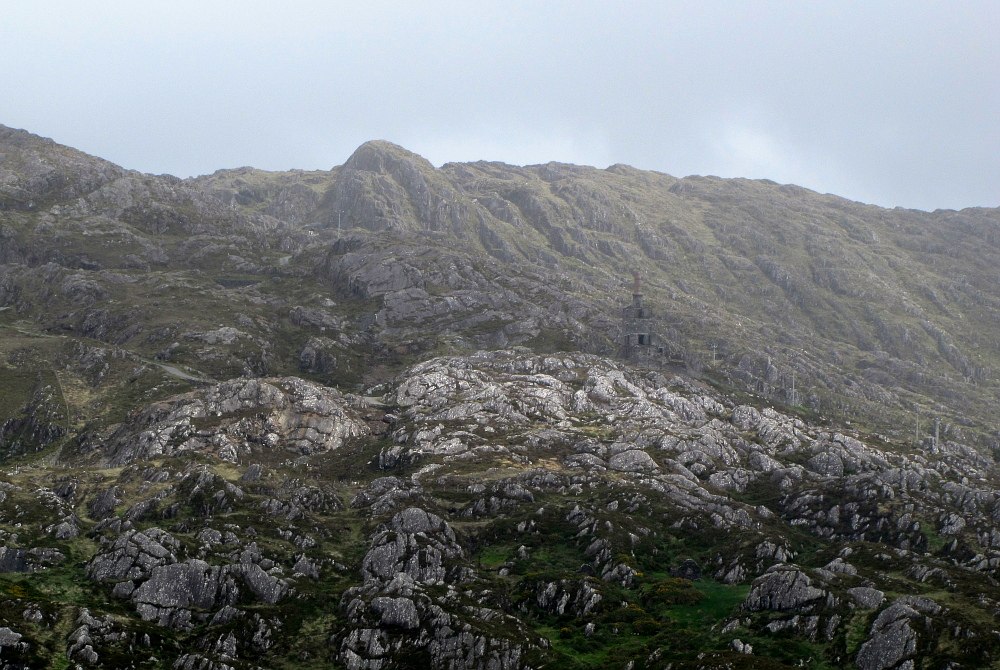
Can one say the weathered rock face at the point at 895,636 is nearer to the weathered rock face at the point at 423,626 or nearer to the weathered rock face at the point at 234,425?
the weathered rock face at the point at 423,626

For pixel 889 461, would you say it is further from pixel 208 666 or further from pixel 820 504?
pixel 208 666

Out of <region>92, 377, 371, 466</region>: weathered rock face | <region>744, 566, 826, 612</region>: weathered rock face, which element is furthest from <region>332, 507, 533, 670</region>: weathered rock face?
<region>92, 377, 371, 466</region>: weathered rock face

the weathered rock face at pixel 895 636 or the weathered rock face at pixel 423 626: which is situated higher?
the weathered rock face at pixel 895 636

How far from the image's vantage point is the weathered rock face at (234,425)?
570 feet

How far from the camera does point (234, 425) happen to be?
183m

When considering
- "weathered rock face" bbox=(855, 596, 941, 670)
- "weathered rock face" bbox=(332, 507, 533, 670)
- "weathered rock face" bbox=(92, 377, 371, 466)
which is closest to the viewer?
"weathered rock face" bbox=(855, 596, 941, 670)

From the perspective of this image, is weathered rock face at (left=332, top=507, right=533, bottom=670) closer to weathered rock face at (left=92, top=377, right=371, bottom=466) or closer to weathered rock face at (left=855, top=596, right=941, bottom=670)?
weathered rock face at (left=855, top=596, right=941, bottom=670)

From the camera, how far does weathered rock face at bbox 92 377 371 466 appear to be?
173875 mm

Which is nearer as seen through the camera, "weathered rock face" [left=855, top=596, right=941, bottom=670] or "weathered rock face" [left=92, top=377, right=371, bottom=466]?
"weathered rock face" [left=855, top=596, right=941, bottom=670]

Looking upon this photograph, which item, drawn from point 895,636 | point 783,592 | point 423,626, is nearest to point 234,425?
point 423,626

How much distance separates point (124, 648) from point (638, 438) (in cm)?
12030

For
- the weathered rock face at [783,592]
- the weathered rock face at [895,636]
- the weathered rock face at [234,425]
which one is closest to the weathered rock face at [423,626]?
the weathered rock face at [783,592]

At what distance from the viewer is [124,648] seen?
97.6 m

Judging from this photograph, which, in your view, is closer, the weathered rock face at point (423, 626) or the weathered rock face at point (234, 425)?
the weathered rock face at point (423, 626)
